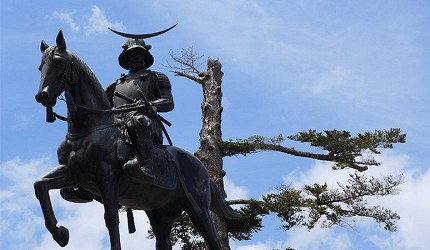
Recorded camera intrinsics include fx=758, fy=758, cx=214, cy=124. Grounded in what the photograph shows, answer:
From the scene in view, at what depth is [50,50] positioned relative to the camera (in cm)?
706

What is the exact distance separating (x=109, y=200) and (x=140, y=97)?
4.19 feet

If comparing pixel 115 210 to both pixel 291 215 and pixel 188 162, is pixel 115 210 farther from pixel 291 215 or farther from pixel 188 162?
pixel 291 215

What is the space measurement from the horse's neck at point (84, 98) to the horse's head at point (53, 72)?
0.40 feet

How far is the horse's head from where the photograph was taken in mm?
6844

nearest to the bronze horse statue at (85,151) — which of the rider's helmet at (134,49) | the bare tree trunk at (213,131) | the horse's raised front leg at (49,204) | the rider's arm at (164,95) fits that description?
the horse's raised front leg at (49,204)

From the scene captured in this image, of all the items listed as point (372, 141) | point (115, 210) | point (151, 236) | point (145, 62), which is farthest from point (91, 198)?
point (372, 141)

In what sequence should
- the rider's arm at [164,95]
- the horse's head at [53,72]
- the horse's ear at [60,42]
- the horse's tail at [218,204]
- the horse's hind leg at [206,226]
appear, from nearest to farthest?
the horse's head at [53,72] < the horse's ear at [60,42] < the rider's arm at [164,95] < the horse's hind leg at [206,226] < the horse's tail at [218,204]

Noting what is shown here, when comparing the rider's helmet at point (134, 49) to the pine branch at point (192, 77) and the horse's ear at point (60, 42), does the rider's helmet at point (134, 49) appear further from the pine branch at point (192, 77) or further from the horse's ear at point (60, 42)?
the pine branch at point (192, 77)

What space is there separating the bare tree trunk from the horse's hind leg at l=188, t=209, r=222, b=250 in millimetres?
8429

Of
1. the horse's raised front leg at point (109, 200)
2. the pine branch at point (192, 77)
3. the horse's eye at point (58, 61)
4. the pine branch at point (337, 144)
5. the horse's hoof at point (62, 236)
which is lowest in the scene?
the horse's hoof at point (62, 236)

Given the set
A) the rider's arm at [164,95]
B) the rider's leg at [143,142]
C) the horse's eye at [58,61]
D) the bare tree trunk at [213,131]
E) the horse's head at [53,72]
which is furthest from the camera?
the bare tree trunk at [213,131]

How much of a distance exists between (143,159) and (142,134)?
24 cm

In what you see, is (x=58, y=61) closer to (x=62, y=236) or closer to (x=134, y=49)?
(x=134, y=49)

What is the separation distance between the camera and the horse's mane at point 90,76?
7.16 meters
